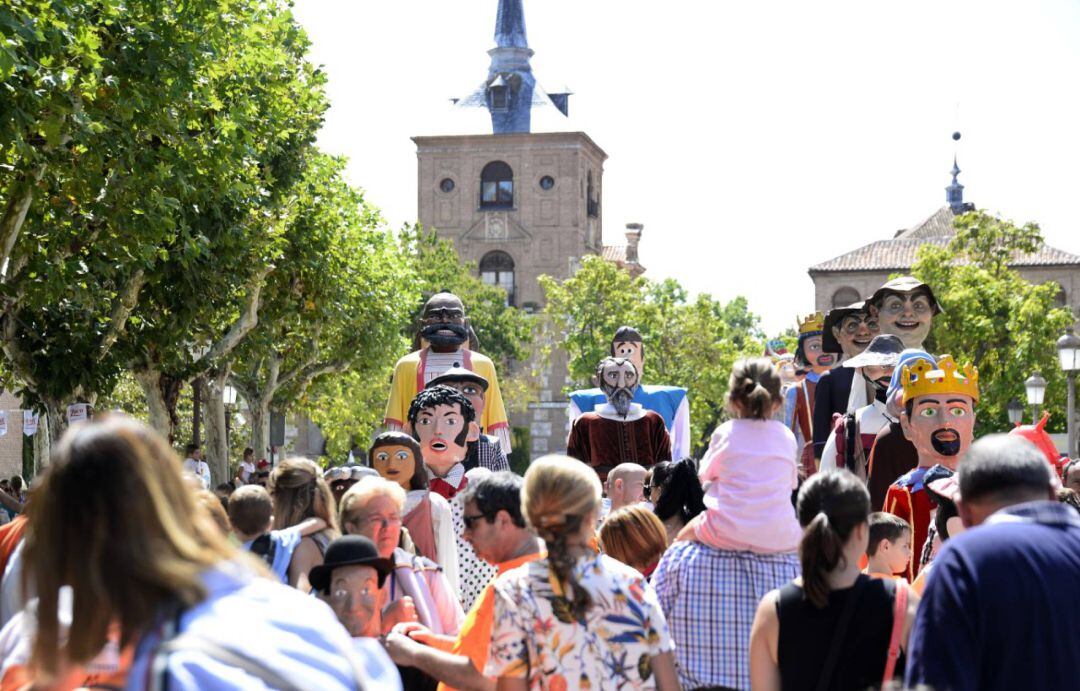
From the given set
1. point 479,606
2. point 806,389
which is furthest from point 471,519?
point 806,389

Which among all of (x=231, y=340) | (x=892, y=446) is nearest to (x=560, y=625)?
(x=892, y=446)

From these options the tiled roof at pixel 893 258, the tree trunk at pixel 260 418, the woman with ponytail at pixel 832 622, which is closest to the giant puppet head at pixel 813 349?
the woman with ponytail at pixel 832 622

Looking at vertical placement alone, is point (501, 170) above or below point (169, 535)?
above

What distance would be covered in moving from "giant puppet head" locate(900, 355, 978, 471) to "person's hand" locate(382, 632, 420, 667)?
15.3ft

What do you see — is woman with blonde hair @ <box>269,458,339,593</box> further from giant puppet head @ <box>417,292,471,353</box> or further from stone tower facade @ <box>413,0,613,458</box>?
stone tower facade @ <box>413,0,613,458</box>

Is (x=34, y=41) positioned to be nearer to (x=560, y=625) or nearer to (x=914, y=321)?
(x=914, y=321)

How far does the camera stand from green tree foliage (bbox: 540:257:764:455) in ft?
230

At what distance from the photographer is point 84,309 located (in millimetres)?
23641

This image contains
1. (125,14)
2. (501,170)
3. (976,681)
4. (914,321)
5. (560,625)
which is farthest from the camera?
(501,170)

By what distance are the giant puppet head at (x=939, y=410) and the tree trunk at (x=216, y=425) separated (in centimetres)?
2837

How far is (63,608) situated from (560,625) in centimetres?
228

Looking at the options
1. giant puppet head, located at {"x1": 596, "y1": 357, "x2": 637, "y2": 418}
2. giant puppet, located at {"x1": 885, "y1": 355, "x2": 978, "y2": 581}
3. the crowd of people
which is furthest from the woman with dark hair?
giant puppet head, located at {"x1": 596, "y1": 357, "x2": 637, "y2": 418}

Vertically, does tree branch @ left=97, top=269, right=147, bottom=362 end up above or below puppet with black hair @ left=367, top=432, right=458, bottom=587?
above

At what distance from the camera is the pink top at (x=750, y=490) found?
6668mm
